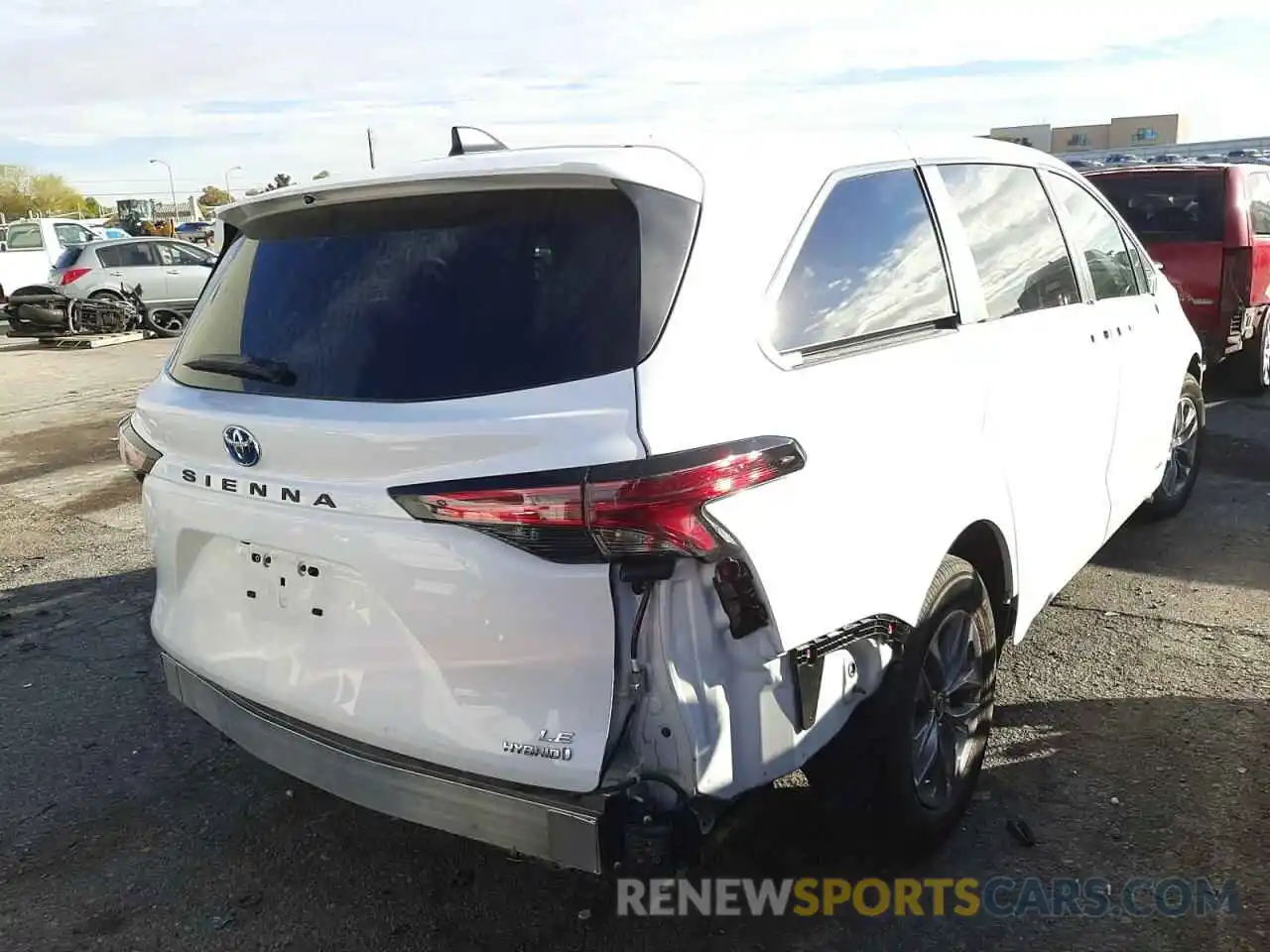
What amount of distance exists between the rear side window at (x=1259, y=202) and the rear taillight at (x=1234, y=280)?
41 cm

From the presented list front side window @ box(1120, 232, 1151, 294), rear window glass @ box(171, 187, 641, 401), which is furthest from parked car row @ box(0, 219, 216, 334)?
rear window glass @ box(171, 187, 641, 401)

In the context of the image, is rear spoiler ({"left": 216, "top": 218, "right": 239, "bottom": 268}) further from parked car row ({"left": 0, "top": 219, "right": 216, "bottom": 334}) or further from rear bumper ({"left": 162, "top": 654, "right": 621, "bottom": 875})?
parked car row ({"left": 0, "top": 219, "right": 216, "bottom": 334})

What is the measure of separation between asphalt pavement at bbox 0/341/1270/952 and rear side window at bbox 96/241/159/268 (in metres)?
15.0

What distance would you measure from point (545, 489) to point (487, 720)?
1.77 feet

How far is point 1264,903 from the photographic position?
2.81m

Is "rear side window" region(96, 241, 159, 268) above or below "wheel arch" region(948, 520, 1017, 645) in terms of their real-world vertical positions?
above

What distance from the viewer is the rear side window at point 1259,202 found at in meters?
8.90

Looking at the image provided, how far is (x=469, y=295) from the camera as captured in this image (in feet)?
7.79

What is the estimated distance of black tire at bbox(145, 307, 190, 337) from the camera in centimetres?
1825

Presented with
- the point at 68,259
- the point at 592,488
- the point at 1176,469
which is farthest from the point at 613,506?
the point at 68,259

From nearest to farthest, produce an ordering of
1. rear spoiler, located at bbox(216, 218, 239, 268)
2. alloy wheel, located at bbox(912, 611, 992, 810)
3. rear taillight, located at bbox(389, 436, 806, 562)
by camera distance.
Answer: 1. rear taillight, located at bbox(389, 436, 806, 562)
2. alloy wheel, located at bbox(912, 611, 992, 810)
3. rear spoiler, located at bbox(216, 218, 239, 268)

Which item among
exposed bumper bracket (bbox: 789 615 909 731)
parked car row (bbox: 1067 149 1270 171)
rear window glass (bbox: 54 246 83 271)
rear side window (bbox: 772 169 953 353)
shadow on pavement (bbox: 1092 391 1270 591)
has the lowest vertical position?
shadow on pavement (bbox: 1092 391 1270 591)

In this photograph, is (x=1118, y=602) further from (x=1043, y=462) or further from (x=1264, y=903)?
(x=1264, y=903)

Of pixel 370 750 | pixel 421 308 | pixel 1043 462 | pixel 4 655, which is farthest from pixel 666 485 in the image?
pixel 4 655
